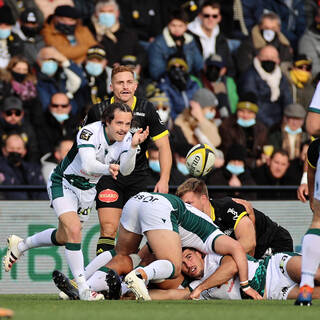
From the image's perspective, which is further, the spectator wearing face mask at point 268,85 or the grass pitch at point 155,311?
the spectator wearing face mask at point 268,85

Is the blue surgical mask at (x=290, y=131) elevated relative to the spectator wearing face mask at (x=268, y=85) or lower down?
lower down

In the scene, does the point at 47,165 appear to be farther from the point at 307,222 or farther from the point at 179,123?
the point at 307,222

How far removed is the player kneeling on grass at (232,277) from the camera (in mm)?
8422

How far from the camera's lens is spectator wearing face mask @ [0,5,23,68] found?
500 inches

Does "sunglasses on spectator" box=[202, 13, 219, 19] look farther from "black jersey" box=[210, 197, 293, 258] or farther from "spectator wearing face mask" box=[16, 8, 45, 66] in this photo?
"black jersey" box=[210, 197, 293, 258]

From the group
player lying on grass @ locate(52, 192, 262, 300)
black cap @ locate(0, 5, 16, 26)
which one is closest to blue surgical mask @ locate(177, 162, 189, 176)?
black cap @ locate(0, 5, 16, 26)

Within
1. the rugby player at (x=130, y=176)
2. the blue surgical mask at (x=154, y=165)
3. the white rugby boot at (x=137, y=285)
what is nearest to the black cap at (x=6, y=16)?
the blue surgical mask at (x=154, y=165)

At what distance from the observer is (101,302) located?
25.3ft

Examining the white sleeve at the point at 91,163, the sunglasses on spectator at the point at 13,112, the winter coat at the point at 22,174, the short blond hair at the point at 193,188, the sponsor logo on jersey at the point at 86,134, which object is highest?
the sponsor logo on jersey at the point at 86,134

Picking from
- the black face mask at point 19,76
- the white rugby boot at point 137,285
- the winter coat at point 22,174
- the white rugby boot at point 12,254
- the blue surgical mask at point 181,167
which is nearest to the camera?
the white rugby boot at point 137,285

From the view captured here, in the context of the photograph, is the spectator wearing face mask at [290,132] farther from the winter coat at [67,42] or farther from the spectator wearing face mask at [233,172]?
the winter coat at [67,42]

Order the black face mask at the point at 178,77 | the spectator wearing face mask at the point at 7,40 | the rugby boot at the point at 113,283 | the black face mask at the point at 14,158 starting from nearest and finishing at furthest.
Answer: the rugby boot at the point at 113,283
the black face mask at the point at 14,158
the spectator wearing face mask at the point at 7,40
the black face mask at the point at 178,77

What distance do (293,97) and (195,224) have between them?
20.1 feet

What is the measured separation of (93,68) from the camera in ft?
41.9
